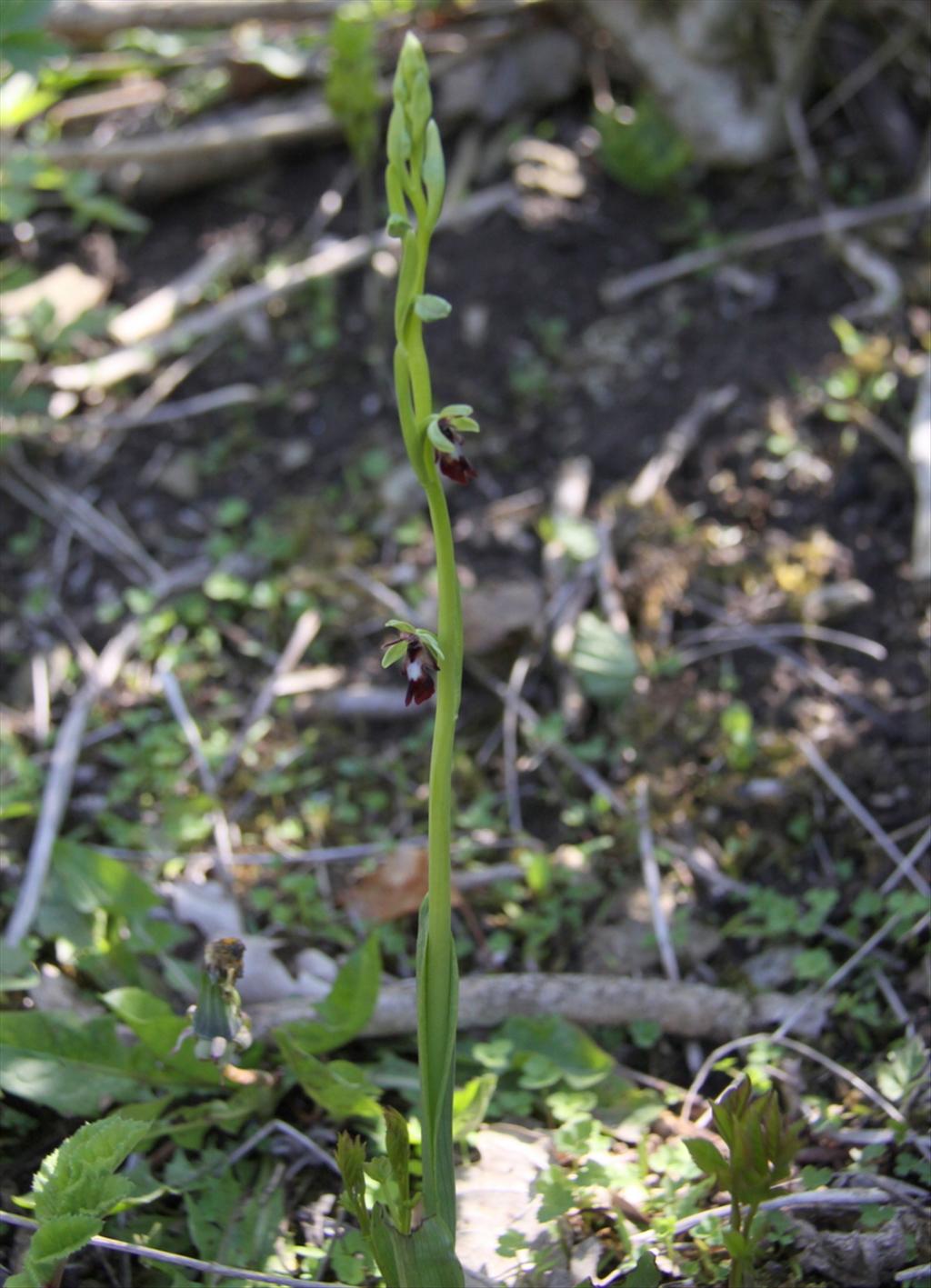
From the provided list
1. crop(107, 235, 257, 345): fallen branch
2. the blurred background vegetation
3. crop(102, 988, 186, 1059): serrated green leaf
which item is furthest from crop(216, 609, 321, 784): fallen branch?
crop(107, 235, 257, 345): fallen branch

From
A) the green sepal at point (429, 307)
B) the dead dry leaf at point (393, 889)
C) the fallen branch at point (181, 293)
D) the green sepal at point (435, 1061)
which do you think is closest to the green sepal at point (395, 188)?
the green sepal at point (429, 307)

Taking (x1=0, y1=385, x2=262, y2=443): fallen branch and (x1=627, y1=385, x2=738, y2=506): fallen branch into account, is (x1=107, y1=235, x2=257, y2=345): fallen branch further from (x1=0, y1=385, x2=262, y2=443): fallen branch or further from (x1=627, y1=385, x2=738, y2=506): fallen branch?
(x1=627, y1=385, x2=738, y2=506): fallen branch

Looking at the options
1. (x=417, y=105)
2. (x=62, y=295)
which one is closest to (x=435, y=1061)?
(x=417, y=105)

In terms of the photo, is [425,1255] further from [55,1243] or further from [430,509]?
[430,509]

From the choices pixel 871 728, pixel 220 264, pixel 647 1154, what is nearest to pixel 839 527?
pixel 871 728

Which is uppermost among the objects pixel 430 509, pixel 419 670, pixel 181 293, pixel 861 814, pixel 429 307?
pixel 429 307

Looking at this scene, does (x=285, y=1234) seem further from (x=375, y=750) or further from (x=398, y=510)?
(x=398, y=510)
